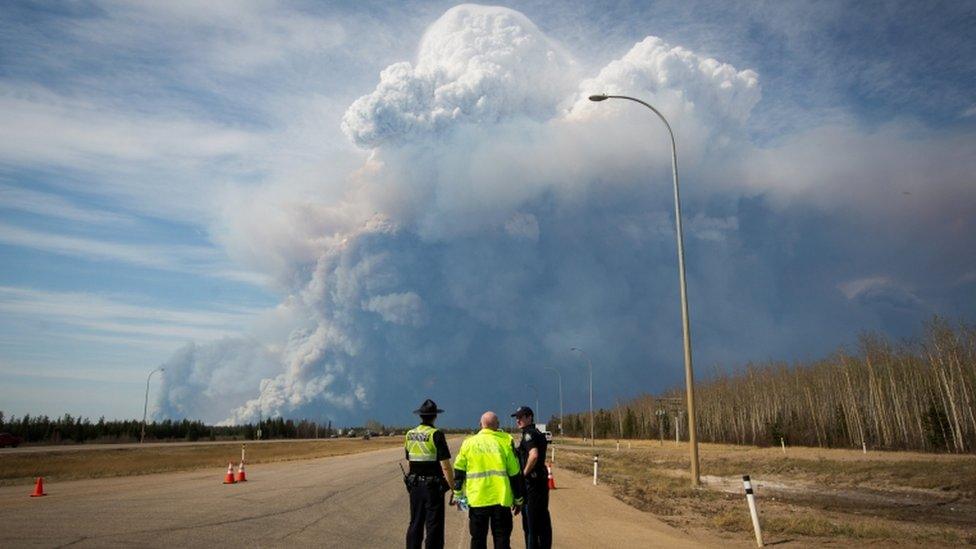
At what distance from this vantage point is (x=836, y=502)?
2164 centimetres

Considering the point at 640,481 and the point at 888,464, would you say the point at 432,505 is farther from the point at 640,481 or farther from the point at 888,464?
the point at 888,464

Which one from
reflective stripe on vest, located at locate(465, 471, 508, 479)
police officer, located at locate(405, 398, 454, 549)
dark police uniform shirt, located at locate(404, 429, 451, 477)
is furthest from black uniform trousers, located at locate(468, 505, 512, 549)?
dark police uniform shirt, located at locate(404, 429, 451, 477)

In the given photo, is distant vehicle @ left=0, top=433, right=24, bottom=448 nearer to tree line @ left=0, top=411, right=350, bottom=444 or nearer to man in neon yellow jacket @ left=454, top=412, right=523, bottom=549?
tree line @ left=0, top=411, right=350, bottom=444

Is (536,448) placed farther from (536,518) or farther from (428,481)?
(428,481)

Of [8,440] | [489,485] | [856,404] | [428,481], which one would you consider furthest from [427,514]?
[8,440]

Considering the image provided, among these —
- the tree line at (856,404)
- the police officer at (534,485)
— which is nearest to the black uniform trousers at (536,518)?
the police officer at (534,485)

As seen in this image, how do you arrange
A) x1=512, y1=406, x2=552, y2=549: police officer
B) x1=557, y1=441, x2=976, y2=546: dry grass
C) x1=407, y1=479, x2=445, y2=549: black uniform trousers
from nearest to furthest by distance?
1. x1=407, y1=479, x2=445, y2=549: black uniform trousers
2. x1=512, y1=406, x2=552, y2=549: police officer
3. x1=557, y1=441, x2=976, y2=546: dry grass

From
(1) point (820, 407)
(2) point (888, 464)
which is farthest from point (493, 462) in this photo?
(1) point (820, 407)

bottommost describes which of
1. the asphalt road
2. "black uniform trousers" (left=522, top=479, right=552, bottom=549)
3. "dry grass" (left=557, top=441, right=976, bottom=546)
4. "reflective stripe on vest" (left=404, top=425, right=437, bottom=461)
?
"dry grass" (left=557, top=441, right=976, bottom=546)

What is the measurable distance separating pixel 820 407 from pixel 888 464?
3349 centimetres

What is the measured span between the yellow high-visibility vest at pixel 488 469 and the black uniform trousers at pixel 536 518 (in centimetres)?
165

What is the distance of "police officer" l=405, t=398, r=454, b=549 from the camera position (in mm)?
8367

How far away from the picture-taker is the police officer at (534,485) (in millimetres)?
9008

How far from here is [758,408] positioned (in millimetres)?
78000
